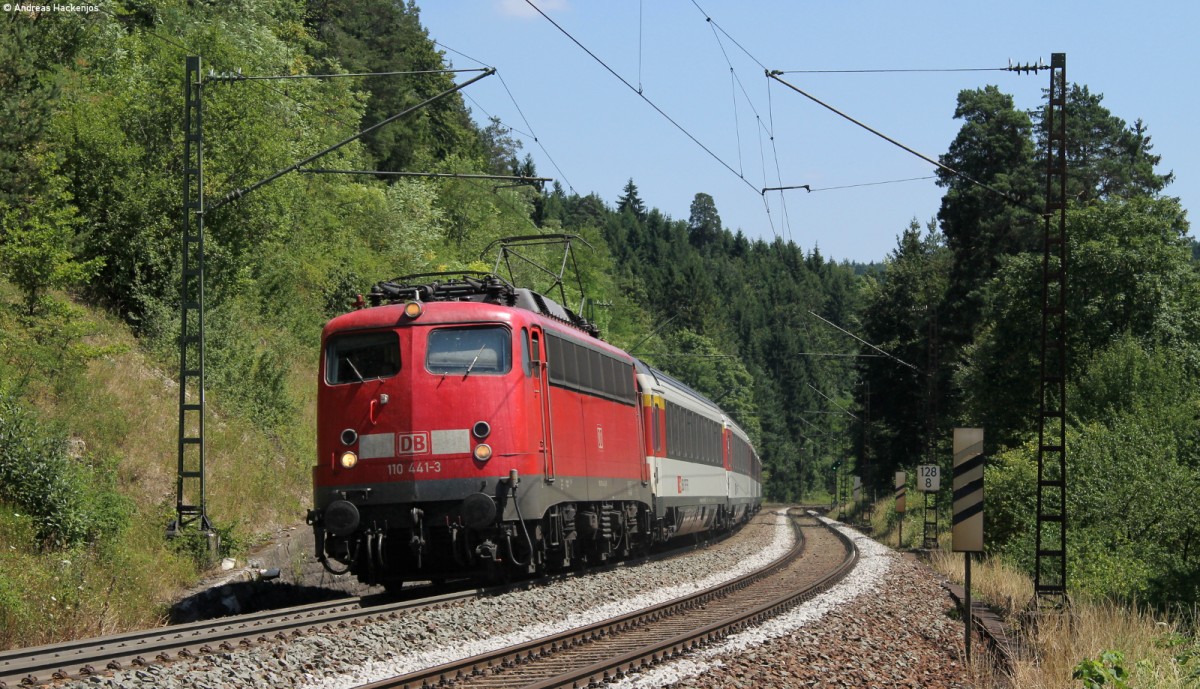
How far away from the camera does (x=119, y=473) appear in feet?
63.6

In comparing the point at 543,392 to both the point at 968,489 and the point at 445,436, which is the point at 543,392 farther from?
the point at 968,489

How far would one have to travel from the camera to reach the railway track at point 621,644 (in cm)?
980

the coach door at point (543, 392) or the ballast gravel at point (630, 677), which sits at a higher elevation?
the coach door at point (543, 392)

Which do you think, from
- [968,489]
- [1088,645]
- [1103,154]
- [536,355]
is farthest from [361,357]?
[1103,154]

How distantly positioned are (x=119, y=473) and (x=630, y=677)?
1207 centimetres

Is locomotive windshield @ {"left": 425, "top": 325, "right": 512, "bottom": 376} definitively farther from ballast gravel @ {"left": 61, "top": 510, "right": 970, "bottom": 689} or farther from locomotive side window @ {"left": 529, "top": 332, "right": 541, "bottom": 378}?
ballast gravel @ {"left": 61, "top": 510, "right": 970, "bottom": 689}

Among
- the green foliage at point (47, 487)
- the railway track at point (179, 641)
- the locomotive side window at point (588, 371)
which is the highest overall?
the locomotive side window at point (588, 371)

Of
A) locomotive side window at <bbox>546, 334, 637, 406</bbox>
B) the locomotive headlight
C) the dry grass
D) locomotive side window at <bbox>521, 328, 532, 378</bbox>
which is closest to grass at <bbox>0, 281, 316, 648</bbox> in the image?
the locomotive headlight

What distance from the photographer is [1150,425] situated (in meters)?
27.0

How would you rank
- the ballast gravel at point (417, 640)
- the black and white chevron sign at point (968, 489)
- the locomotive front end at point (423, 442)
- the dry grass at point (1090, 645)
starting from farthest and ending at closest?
the locomotive front end at point (423, 442), the black and white chevron sign at point (968, 489), the dry grass at point (1090, 645), the ballast gravel at point (417, 640)

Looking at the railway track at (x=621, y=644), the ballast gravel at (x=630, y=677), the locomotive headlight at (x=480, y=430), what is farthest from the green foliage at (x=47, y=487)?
the railway track at (x=621, y=644)

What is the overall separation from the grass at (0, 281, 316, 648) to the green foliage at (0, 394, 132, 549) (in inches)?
6.6

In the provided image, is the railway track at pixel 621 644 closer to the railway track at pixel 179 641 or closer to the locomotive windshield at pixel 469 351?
the railway track at pixel 179 641

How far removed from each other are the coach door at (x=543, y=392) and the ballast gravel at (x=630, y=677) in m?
1.74
